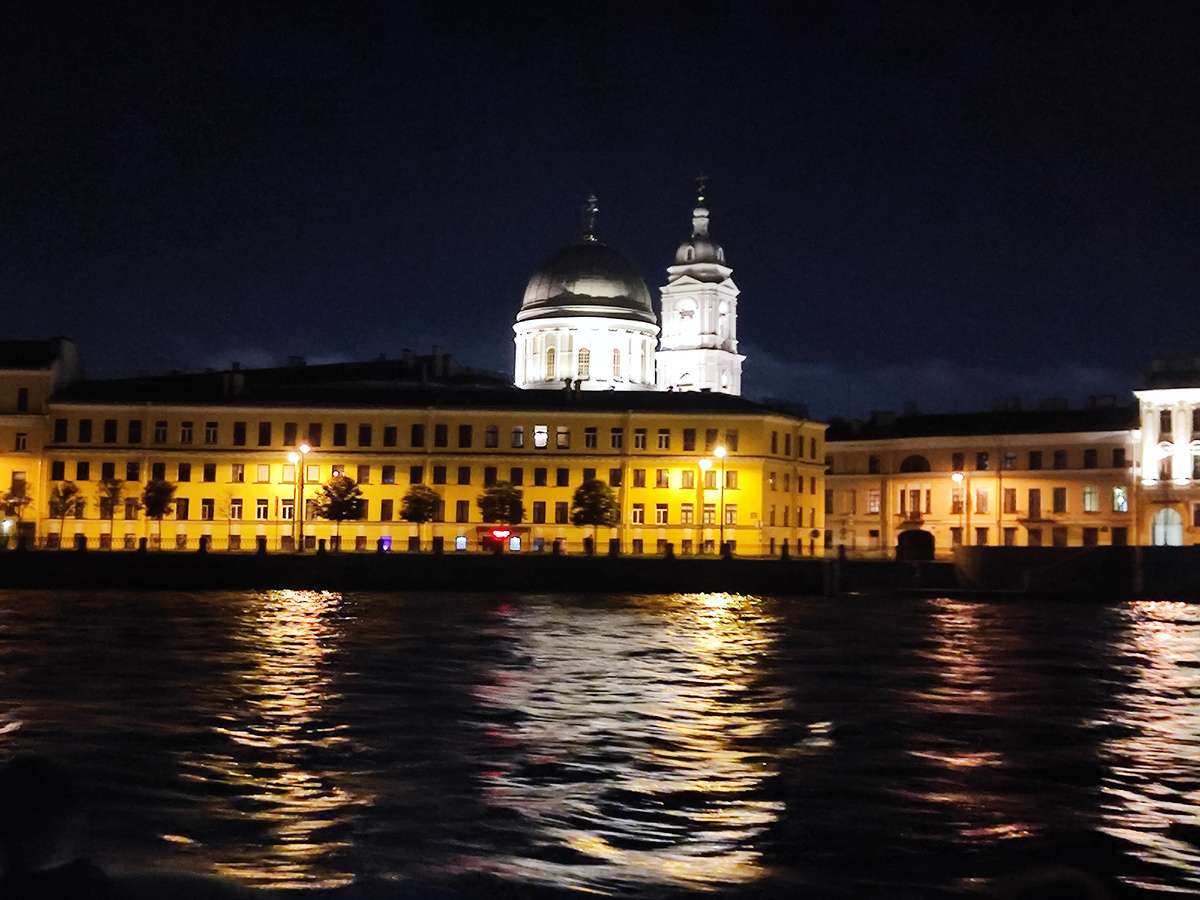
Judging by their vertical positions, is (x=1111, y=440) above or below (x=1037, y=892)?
above

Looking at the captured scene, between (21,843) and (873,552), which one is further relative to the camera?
(873,552)

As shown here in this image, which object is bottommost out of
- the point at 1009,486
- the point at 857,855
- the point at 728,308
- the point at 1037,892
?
the point at 857,855

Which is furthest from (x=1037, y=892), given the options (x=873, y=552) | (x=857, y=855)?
(x=873, y=552)

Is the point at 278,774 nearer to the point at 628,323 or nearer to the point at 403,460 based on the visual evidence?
the point at 403,460

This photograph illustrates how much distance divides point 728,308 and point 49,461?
49458 mm

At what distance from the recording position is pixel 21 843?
27.3ft

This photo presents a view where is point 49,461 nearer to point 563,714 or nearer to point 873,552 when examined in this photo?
point 873,552

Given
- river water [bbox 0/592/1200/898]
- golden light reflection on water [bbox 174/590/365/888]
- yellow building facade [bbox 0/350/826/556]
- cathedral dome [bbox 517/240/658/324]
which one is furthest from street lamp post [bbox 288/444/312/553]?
golden light reflection on water [bbox 174/590/365/888]

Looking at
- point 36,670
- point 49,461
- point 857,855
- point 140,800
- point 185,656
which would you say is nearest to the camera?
point 857,855

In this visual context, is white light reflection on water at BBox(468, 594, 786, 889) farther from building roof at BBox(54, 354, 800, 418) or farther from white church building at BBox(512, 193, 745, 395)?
white church building at BBox(512, 193, 745, 395)

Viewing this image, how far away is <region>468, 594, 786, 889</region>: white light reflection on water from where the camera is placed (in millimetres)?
13680

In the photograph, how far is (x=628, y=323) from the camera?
11038 centimetres

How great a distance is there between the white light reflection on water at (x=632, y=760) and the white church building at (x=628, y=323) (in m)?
73.3

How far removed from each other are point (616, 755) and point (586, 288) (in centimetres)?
9301
